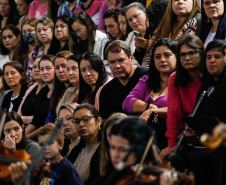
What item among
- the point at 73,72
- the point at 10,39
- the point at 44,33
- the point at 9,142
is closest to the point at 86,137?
the point at 9,142

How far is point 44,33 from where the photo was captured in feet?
23.9

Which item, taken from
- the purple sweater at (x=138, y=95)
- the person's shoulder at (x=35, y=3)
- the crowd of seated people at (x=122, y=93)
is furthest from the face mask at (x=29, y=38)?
the purple sweater at (x=138, y=95)

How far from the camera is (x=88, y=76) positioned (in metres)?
5.48

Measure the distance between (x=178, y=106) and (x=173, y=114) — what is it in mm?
71

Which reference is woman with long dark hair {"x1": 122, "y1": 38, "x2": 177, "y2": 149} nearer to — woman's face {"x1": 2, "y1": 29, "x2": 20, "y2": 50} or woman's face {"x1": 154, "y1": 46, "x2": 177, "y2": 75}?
woman's face {"x1": 154, "y1": 46, "x2": 177, "y2": 75}

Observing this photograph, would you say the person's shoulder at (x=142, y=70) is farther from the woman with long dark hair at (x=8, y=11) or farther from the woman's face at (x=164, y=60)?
the woman with long dark hair at (x=8, y=11)

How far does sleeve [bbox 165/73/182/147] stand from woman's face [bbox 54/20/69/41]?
9.36 ft

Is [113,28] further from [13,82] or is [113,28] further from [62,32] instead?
[13,82]

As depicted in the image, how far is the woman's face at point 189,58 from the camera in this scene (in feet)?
14.3

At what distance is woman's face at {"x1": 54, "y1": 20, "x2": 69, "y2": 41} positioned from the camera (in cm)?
702

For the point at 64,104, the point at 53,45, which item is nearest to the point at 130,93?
the point at 64,104

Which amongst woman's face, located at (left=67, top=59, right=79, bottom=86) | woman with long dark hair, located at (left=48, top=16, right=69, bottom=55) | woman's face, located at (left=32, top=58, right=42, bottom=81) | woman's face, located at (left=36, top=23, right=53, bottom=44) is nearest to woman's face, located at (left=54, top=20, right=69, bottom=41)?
woman with long dark hair, located at (left=48, top=16, right=69, bottom=55)

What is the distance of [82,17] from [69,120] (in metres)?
1.57

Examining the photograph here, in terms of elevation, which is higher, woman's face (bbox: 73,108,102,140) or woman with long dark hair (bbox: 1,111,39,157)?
woman's face (bbox: 73,108,102,140)
